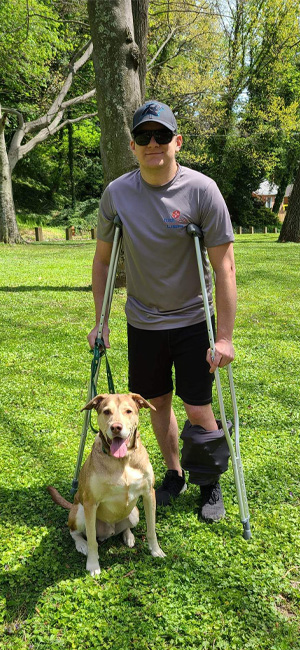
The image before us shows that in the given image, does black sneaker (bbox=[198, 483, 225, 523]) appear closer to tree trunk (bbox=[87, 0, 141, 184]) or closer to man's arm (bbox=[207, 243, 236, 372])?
man's arm (bbox=[207, 243, 236, 372])

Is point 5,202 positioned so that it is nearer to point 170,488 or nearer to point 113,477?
point 170,488

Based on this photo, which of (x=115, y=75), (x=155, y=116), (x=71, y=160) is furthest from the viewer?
(x=71, y=160)

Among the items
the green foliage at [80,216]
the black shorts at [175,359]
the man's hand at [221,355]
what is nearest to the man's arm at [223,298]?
the man's hand at [221,355]

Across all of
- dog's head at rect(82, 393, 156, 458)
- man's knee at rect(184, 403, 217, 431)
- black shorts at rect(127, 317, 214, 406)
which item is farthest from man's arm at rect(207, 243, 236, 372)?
dog's head at rect(82, 393, 156, 458)

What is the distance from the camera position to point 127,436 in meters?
2.90

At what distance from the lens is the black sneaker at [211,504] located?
363 cm

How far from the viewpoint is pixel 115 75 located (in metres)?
8.30

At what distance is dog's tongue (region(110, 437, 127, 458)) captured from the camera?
9.39 feet

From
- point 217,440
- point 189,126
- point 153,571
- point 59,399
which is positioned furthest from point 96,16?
point 189,126

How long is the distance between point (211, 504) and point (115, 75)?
747 cm

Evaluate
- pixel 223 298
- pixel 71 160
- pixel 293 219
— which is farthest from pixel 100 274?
pixel 71 160

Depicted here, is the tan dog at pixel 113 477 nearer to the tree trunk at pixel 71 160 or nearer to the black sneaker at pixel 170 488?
the black sneaker at pixel 170 488

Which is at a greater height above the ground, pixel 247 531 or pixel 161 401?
pixel 161 401

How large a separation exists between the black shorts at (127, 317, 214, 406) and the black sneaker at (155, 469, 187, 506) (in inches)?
32.3
